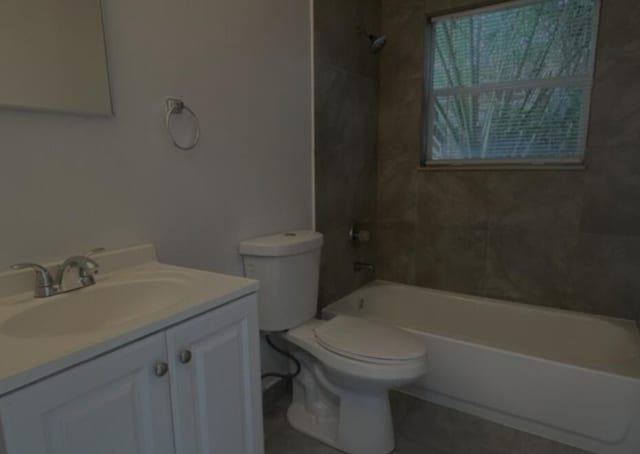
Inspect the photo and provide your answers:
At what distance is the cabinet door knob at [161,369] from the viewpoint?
2.80 ft

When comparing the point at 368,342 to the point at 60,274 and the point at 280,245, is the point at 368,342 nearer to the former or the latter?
the point at 280,245

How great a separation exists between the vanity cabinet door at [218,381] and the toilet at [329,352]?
486mm

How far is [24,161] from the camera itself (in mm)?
1029

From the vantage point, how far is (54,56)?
1.08 meters

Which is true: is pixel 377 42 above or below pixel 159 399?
above

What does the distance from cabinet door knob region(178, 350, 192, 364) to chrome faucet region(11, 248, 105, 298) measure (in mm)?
397

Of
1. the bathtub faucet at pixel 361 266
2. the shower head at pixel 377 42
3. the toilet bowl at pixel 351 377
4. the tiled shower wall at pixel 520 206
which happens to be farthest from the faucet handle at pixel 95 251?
the shower head at pixel 377 42

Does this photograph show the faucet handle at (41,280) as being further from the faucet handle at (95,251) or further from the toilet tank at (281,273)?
the toilet tank at (281,273)

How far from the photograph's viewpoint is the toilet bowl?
1469mm

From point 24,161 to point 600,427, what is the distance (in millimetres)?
2183

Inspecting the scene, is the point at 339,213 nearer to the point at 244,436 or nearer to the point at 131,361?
the point at 244,436

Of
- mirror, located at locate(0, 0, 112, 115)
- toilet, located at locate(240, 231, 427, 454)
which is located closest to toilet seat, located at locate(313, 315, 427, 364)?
toilet, located at locate(240, 231, 427, 454)

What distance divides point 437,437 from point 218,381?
3.79 ft

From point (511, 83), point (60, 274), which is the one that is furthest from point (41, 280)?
point (511, 83)
